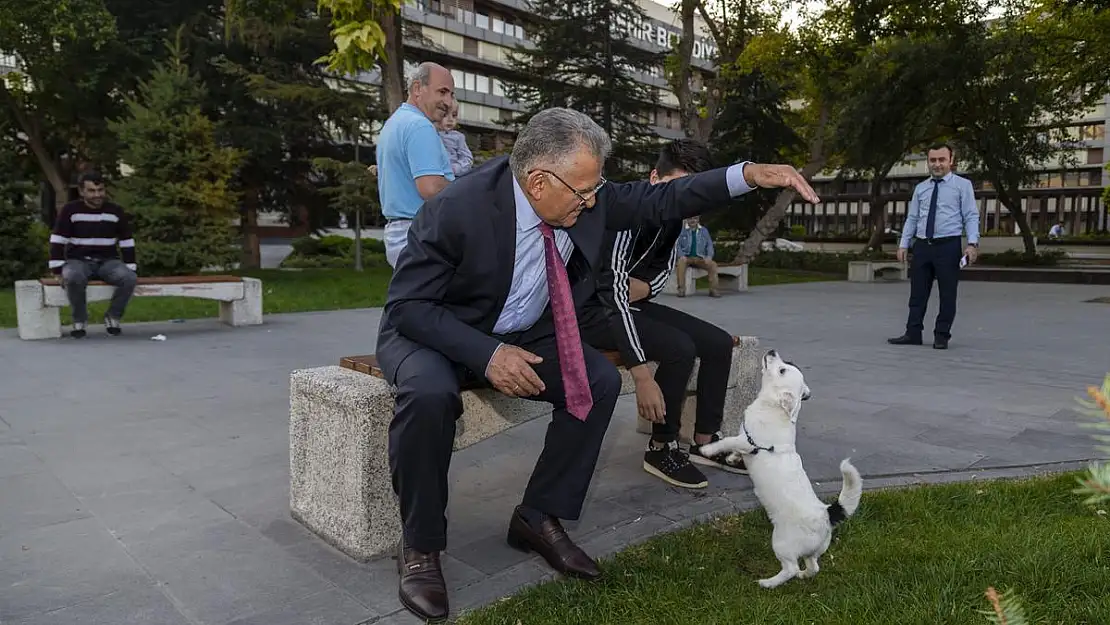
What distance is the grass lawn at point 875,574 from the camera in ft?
8.60

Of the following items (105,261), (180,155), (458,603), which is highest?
(180,155)

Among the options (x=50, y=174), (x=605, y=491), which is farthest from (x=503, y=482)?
(x=50, y=174)

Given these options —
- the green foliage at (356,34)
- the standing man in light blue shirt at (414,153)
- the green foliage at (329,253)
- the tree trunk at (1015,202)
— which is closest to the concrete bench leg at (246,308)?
the green foliage at (356,34)

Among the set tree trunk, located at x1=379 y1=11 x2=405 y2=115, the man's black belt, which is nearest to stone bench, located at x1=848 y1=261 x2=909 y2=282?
tree trunk, located at x1=379 y1=11 x2=405 y2=115

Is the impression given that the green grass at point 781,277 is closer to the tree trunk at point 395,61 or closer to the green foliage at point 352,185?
the tree trunk at point 395,61

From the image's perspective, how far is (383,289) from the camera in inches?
609

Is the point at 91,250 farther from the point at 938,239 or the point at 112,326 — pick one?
the point at 938,239

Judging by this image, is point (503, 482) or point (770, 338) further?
point (770, 338)

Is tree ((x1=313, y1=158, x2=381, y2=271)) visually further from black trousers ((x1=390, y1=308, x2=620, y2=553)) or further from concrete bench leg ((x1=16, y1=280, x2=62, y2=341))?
black trousers ((x1=390, y1=308, x2=620, y2=553))

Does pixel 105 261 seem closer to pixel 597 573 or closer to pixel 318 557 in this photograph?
pixel 318 557

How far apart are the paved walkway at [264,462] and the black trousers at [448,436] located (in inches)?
11.1

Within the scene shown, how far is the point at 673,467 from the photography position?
3.98m

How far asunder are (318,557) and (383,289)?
12.6m

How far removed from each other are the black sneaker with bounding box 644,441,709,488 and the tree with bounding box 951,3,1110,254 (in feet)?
63.3
